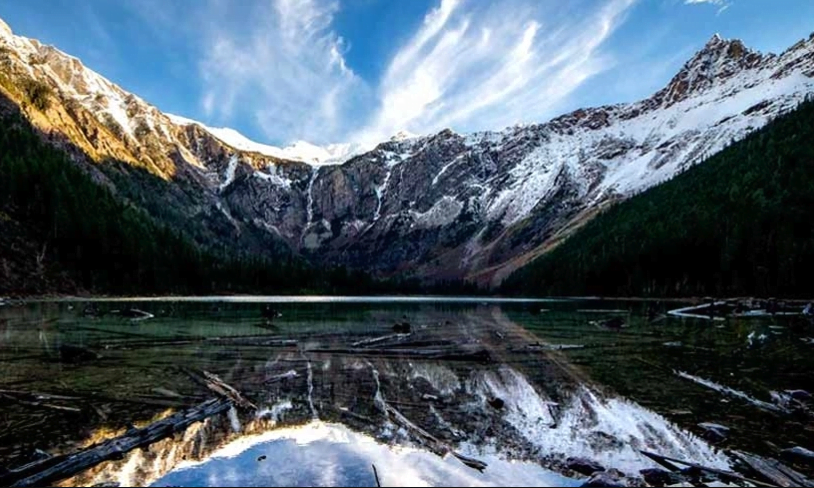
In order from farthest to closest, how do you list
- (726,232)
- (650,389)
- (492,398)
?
(726,232), (650,389), (492,398)

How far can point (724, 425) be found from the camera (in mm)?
17469

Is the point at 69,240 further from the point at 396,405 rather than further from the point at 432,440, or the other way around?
the point at 432,440

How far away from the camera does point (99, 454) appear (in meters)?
13.0

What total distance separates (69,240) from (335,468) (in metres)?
140

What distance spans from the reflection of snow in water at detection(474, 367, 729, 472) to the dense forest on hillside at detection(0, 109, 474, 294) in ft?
361

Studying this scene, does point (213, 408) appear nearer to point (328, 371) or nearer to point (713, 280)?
point (328, 371)

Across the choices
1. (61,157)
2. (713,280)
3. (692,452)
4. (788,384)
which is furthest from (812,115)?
(61,157)

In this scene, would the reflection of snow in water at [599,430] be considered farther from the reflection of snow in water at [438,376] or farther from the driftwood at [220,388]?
the driftwood at [220,388]


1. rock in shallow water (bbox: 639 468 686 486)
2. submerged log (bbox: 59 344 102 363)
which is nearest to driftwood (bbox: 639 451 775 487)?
rock in shallow water (bbox: 639 468 686 486)

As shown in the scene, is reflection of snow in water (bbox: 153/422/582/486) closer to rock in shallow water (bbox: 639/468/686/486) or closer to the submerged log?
rock in shallow water (bbox: 639/468/686/486)

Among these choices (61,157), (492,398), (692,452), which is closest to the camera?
(692,452)

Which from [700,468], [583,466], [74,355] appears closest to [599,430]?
[583,466]

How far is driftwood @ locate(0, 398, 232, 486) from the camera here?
1124 cm

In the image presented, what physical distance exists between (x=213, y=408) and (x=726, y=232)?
161871mm
